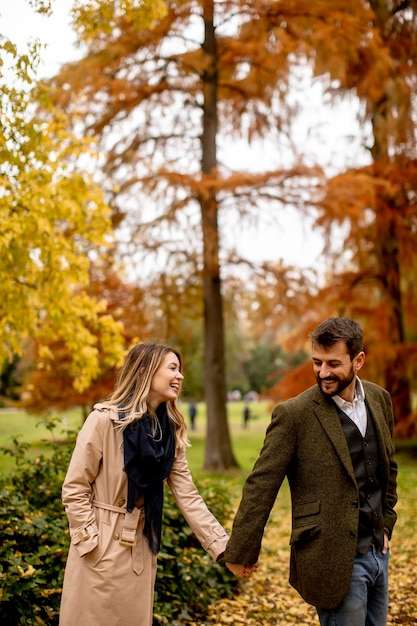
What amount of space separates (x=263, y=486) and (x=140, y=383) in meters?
0.74

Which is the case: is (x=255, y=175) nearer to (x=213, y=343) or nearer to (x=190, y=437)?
(x=213, y=343)

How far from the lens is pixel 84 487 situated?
2980 mm

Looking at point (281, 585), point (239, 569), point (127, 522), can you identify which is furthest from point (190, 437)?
point (127, 522)

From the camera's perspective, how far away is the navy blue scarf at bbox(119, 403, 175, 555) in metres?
2.98

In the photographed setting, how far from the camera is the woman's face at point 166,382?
10.4 ft

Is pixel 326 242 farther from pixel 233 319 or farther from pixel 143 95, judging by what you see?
pixel 143 95

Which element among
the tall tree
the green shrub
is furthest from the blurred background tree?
the green shrub

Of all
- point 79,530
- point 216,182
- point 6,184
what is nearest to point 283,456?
point 79,530

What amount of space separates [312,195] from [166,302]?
385 cm

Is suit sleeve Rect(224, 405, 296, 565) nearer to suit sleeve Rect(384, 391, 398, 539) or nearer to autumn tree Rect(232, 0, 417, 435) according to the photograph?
suit sleeve Rect(384, 391, 398, 539)

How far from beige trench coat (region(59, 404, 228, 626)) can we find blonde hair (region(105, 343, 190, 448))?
0.11 meters

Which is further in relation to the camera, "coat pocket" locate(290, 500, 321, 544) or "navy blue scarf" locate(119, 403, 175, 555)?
"navy blue scarf" locate(119, 403, 175, 555)

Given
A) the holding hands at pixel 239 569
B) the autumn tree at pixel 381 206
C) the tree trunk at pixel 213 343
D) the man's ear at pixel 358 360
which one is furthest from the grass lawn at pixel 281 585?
the autumn tree at pixel 381 206

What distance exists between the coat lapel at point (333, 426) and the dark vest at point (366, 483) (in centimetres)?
5
